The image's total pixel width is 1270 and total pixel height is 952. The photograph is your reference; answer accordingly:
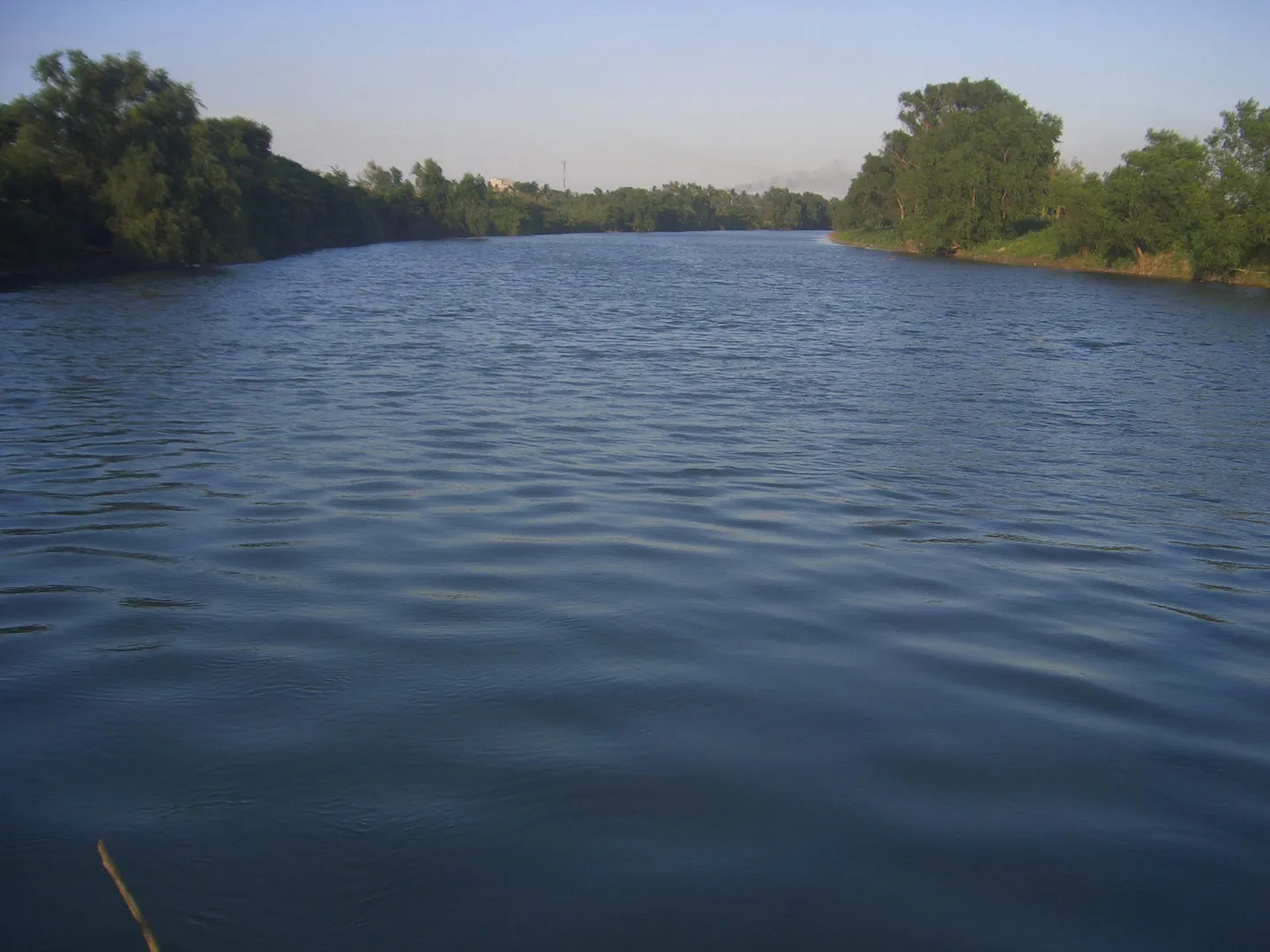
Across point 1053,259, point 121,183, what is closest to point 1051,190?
point 1053,259

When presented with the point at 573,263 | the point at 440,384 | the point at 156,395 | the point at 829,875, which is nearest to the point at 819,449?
the point at 440,384

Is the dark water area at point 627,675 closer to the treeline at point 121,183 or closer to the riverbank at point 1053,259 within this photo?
the treeline at point 121,183

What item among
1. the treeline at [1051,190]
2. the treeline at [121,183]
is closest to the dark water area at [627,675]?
the treeline at [121,183]

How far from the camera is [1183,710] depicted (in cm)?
559

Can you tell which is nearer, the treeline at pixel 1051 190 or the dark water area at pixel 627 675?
the dark water area at pixel 627 675

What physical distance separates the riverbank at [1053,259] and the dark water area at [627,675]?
37699mm

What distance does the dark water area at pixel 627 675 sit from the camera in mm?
3928

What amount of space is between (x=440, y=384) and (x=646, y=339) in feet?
23.0

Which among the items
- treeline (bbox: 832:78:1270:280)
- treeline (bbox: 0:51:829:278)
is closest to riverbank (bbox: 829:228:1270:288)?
treeline (bbox: 832:78:1270:280)

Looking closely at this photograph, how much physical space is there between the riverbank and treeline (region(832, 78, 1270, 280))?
38 cm

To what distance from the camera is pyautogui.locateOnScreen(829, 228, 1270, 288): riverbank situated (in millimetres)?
46938

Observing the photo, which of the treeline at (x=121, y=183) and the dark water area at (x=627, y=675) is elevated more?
the treeline at (x=121, y=183)

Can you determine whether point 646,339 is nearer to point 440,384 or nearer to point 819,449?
point 440,384

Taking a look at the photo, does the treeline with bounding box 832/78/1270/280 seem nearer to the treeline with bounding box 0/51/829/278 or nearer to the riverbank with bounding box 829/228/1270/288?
the riverbank with bounding box 829/228/1270/288
